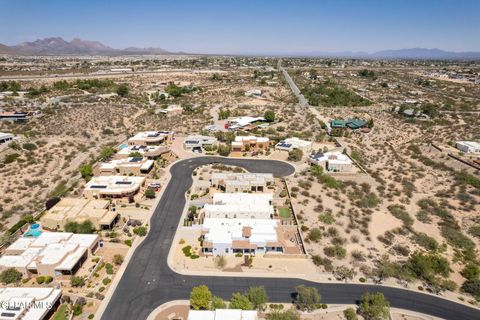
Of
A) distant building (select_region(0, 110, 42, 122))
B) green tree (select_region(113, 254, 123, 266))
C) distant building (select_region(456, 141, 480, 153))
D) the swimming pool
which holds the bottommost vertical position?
green tree (select_region(113, 254, 123, 266))

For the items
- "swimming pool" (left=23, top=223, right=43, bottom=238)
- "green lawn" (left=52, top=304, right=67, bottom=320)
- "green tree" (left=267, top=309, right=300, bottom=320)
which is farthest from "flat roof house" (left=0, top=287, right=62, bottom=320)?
"green tree" (left=267, top=309, right=300, bottom=320)

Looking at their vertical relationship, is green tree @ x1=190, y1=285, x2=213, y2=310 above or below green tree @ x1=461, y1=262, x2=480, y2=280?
above

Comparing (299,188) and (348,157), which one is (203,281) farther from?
(348,157)

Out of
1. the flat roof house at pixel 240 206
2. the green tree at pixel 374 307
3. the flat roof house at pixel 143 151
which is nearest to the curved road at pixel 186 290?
the green tree at pixel 374 307

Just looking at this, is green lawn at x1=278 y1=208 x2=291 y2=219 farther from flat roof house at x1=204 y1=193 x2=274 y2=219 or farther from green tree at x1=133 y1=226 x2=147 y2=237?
green tree at x1=133 y1=226 x2=147 y2=237

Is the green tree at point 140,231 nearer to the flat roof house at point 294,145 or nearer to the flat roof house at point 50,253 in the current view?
the flat roof house at point 50,253

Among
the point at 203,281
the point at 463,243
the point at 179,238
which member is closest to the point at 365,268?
the point at 463,243

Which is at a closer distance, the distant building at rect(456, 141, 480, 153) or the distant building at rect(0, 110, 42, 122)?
the distant building at rect(456, 141, 480, 153)
